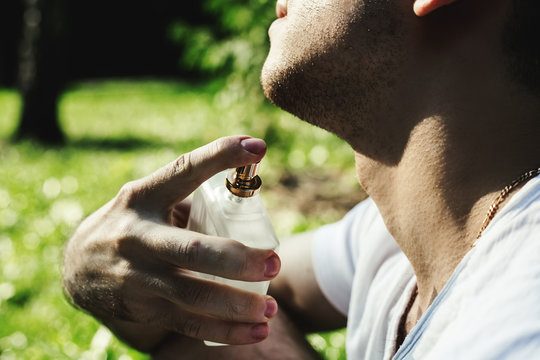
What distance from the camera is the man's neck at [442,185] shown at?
132 centimetres

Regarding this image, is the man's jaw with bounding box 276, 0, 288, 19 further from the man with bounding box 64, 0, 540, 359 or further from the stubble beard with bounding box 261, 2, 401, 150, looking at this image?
the stubble beard with bounding box 261, 2, 401, 150

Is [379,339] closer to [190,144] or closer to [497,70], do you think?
[497,70]

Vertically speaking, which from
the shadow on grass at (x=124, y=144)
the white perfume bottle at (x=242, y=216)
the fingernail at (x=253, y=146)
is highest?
the fingernail at (x=253, y=146)

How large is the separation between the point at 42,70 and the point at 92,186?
10.8 ft

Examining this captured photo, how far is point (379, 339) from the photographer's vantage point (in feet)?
5.45

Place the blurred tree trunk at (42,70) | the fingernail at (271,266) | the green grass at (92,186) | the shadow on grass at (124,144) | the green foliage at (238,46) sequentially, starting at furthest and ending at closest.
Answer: the blurred tree trunk at (42,70) < the shadow on grass at (124,144) < the green foliage at (238,46) < the green grass at (92,186) < the fingernail at (271,266)

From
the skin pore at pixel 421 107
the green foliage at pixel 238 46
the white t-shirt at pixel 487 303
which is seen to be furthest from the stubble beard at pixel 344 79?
the green foliage at pixel 238 46

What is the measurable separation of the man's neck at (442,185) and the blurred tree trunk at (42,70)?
24.1 ft

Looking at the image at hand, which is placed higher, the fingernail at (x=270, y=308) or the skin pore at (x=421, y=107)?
the skin pore at (x=421, y=107)

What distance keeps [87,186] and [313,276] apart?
13.7ft

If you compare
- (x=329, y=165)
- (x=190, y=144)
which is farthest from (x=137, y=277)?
(x=190, y=144)

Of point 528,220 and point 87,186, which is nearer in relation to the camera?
point 528,220

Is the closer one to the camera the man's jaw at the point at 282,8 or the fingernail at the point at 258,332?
the fingernail at the point at 258,332

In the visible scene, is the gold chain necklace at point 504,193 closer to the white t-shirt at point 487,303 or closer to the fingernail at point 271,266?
the white t-shirt at point 487,303
